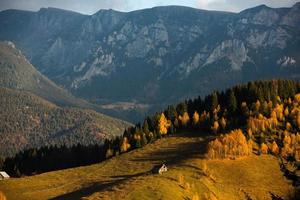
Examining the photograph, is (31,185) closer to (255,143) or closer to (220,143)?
(220,143)

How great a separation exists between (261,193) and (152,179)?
3425 cm

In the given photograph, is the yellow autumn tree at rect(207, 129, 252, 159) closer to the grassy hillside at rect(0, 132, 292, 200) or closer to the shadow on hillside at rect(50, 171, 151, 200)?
the grassy hillside at rect(0, 132, 292, 200)

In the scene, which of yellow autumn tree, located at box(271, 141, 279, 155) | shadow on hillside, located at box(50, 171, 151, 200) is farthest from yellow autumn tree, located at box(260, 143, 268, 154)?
shadow on hillside, located at box(50, 171, 151, 200)

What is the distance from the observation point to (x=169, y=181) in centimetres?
15112

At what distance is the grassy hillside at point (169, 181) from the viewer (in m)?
142

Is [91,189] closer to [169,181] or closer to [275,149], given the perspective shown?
[169,181]

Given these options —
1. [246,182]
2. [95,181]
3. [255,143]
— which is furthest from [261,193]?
[95,181]

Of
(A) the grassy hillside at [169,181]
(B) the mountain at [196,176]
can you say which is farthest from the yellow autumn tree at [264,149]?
(A) the grassy hillside at [169,181]

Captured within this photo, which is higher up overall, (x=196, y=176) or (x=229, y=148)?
(x=229, y=148)

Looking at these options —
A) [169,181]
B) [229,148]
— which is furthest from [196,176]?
[229,148]

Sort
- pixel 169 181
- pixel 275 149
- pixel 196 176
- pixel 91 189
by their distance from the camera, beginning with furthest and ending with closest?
1. pixel 275 149
2. pixel 196 176
3. pixel 91 189
4. pixel 169 181

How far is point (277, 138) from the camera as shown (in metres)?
200

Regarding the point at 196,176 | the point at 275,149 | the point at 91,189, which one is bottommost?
the point at 91,189

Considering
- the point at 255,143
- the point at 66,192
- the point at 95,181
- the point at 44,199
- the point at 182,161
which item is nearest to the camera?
the point at 44,199
